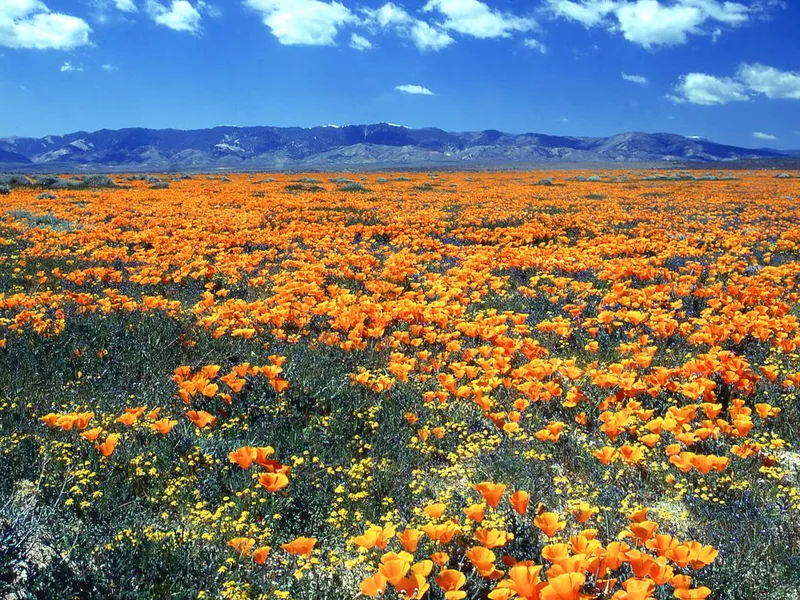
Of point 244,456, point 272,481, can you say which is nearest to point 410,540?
point 272,481

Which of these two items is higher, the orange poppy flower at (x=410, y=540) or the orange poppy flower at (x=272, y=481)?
the orange poppy flower at (x=410, y=540)

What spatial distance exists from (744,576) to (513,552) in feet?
3.60

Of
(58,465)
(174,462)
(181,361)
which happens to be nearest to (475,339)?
(181,361)

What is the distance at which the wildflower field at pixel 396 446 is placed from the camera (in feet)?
8.48

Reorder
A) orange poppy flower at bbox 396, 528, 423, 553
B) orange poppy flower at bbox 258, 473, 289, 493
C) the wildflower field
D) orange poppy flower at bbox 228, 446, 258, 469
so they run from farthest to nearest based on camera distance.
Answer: orange poppy flower at bbox 228, 446, 258, 469, orange poppy flower at bbox 258, 473, 289, 493, the wildflower field, orange poppy flower at bbox 396, 528, 423, 553

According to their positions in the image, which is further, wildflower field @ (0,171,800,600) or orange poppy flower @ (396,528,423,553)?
wildflower field @ (0,171,800,600)

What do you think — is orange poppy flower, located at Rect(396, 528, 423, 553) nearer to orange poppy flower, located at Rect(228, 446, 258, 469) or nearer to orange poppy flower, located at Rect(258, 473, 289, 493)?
orange poppy flower, located at Rect(258, 473, 289, 493)

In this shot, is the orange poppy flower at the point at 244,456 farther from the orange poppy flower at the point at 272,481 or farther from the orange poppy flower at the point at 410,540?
the orange poppy flower at the point at 410,540

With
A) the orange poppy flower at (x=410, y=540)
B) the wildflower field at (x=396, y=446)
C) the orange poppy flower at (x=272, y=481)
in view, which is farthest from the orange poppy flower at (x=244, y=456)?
the orange poppy flower at (x=410, y=540)

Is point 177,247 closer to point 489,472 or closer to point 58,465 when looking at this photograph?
point 58,465

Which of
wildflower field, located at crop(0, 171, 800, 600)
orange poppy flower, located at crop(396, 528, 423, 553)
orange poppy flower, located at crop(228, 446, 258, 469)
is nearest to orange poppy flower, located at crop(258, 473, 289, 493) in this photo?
wildflower field, located at crop(0, 171, 800, 600)

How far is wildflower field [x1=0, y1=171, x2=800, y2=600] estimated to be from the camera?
102 inches

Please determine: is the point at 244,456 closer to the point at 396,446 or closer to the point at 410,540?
the point at 410,540

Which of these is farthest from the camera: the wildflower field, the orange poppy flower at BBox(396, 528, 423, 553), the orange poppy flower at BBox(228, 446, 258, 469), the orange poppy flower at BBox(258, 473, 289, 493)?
the orange poppy flower at BBox(228, 446, 258, 469)
